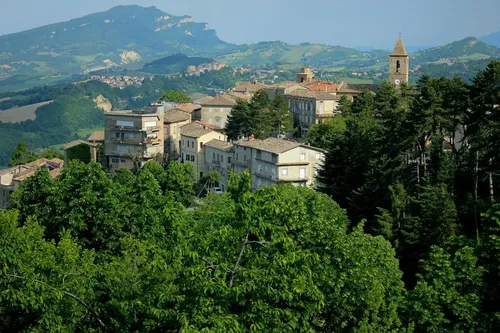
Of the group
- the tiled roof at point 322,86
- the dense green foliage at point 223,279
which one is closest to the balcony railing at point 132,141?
the tiled roof at point 322,86

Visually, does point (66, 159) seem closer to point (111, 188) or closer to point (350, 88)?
point (350, 88)

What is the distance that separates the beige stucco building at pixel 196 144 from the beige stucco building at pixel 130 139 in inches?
104

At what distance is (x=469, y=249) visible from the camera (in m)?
22.6

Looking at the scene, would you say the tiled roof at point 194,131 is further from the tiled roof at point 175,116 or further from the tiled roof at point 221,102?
the tiled roof at point 221,102

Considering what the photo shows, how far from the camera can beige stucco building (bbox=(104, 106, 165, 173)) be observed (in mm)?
65312

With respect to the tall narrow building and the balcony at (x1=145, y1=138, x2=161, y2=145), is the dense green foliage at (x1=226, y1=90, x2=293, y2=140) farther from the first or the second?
the tall narrow building

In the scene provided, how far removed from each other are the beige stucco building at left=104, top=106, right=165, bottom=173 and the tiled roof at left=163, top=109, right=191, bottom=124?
376cm

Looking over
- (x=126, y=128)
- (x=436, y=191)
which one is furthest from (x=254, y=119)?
(x=436, y=191)

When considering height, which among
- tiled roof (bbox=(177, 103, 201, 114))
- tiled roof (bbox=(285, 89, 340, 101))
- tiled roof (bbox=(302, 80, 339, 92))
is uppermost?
tiled roof (bbox=(302, 80, 339, 92))

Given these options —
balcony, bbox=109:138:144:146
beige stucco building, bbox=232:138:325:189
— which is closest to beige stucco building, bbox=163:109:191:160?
balcony, bbox=109:138:144:146

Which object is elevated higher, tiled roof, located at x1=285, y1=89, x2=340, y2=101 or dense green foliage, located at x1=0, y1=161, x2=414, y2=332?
tiled roof, located at x1=285, y1=89, x2=340, y2=101

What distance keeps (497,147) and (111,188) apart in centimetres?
1539

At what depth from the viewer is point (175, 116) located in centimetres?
7244

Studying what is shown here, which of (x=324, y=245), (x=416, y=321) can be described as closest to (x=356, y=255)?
(x=324, y=245)
